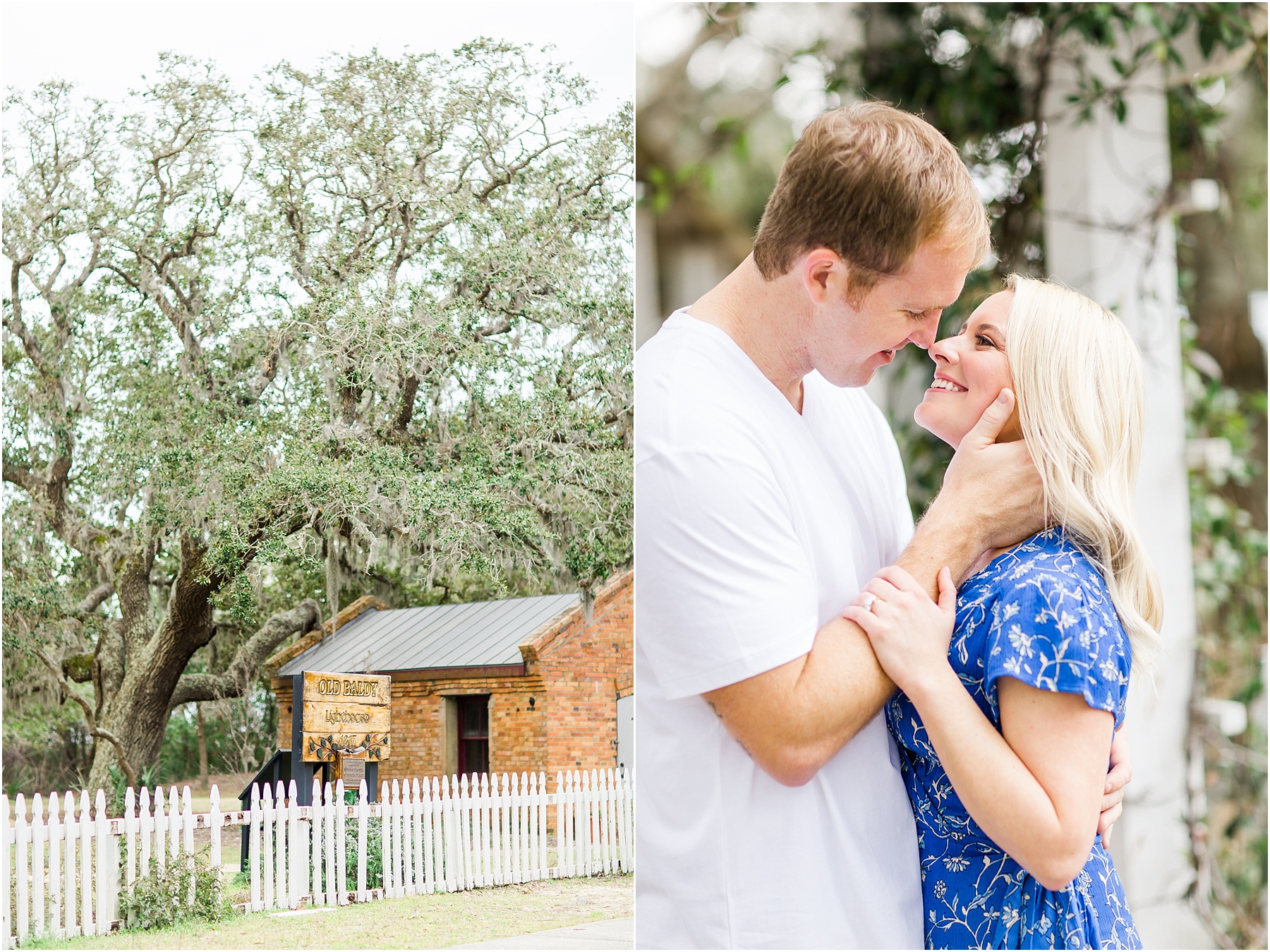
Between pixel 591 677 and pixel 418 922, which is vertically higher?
pixel 591 677

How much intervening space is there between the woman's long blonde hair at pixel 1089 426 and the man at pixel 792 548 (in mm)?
43

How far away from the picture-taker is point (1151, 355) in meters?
2.78

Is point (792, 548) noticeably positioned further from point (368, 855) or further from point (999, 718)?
point (368, 855)

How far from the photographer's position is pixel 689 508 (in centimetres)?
127

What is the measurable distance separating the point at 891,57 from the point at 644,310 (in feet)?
3.28

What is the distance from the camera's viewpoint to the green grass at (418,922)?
81.4 inches

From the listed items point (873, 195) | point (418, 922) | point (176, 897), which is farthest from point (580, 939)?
point (873, 195)

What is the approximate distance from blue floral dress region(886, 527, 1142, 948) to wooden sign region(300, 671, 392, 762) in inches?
45.4

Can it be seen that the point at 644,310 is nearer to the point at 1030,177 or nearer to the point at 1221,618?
the point at 1030,177

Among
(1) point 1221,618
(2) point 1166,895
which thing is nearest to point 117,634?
(2) point 1166,895

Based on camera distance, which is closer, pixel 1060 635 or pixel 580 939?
pixel 1060 635

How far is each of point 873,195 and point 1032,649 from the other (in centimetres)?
57

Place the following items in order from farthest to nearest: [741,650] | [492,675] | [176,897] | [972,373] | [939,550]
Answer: [492,675] → [176,897] → [972,373] → [939,550] → [741,650]

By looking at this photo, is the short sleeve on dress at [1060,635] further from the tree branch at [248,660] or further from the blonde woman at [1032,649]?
the tree branch at [248,660]
